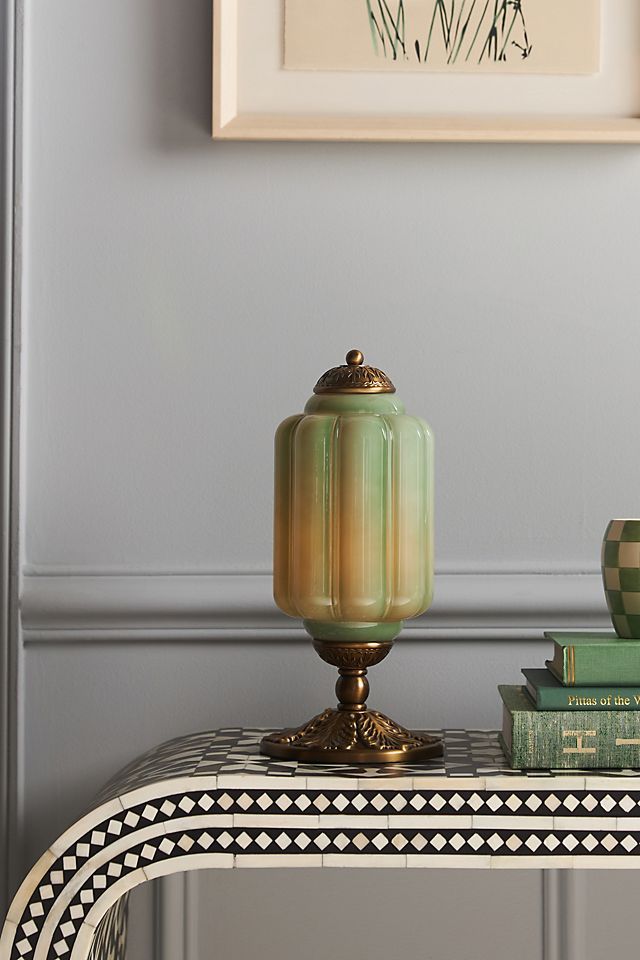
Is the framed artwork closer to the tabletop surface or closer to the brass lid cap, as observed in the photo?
the brass lid cap

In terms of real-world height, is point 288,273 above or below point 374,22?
below

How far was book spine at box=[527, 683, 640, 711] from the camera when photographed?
65cm

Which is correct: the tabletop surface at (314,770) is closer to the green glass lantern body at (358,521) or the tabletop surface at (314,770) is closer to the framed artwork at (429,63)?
the green glass lantern body at (358,521)

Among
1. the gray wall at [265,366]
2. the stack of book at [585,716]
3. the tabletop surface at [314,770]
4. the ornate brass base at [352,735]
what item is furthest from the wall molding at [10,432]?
the stack of book at [585,716]

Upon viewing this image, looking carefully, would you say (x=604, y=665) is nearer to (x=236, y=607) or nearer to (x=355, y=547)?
(x=355, y=547)

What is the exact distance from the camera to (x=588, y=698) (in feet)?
2.14

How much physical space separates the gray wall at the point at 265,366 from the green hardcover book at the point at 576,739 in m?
0.20

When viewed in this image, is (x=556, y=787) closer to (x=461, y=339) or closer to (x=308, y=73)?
(x=461, y=339)

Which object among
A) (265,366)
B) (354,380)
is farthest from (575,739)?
(265,366)

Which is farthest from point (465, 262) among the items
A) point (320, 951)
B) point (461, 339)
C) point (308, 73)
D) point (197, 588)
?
point (320, 951)

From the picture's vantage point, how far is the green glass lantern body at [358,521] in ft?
2.21

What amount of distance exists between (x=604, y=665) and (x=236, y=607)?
0.31 m

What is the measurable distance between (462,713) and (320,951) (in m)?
0.23

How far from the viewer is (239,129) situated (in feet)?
2.78
